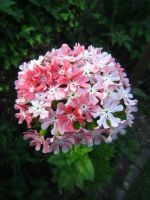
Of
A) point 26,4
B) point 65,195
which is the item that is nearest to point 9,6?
point 26,4

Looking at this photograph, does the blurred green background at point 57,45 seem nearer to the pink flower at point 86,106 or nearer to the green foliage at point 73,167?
the green foliage at point 73,167

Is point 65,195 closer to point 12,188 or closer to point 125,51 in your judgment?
point 12,188

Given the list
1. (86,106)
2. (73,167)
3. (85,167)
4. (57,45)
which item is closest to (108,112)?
(86,106)

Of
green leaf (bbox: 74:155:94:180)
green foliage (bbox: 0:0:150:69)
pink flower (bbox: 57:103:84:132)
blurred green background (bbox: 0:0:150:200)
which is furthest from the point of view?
green foliage (bbox: 0:0:150:69)

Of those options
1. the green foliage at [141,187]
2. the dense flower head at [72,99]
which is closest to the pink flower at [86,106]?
the dense flower head at [72,99]

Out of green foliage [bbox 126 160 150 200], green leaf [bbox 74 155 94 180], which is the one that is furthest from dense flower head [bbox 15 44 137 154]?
green foliage [bbox 126 160 150 200]

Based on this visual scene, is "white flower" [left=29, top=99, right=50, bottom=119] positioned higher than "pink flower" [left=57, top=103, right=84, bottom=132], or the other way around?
"white flower" [left=29, top=99, right=50, bottom=119]

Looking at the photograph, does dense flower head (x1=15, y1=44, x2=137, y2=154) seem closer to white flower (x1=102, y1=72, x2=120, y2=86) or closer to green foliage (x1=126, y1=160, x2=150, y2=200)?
white flower (x1=102, y1=72, x2=120, y2=86)
